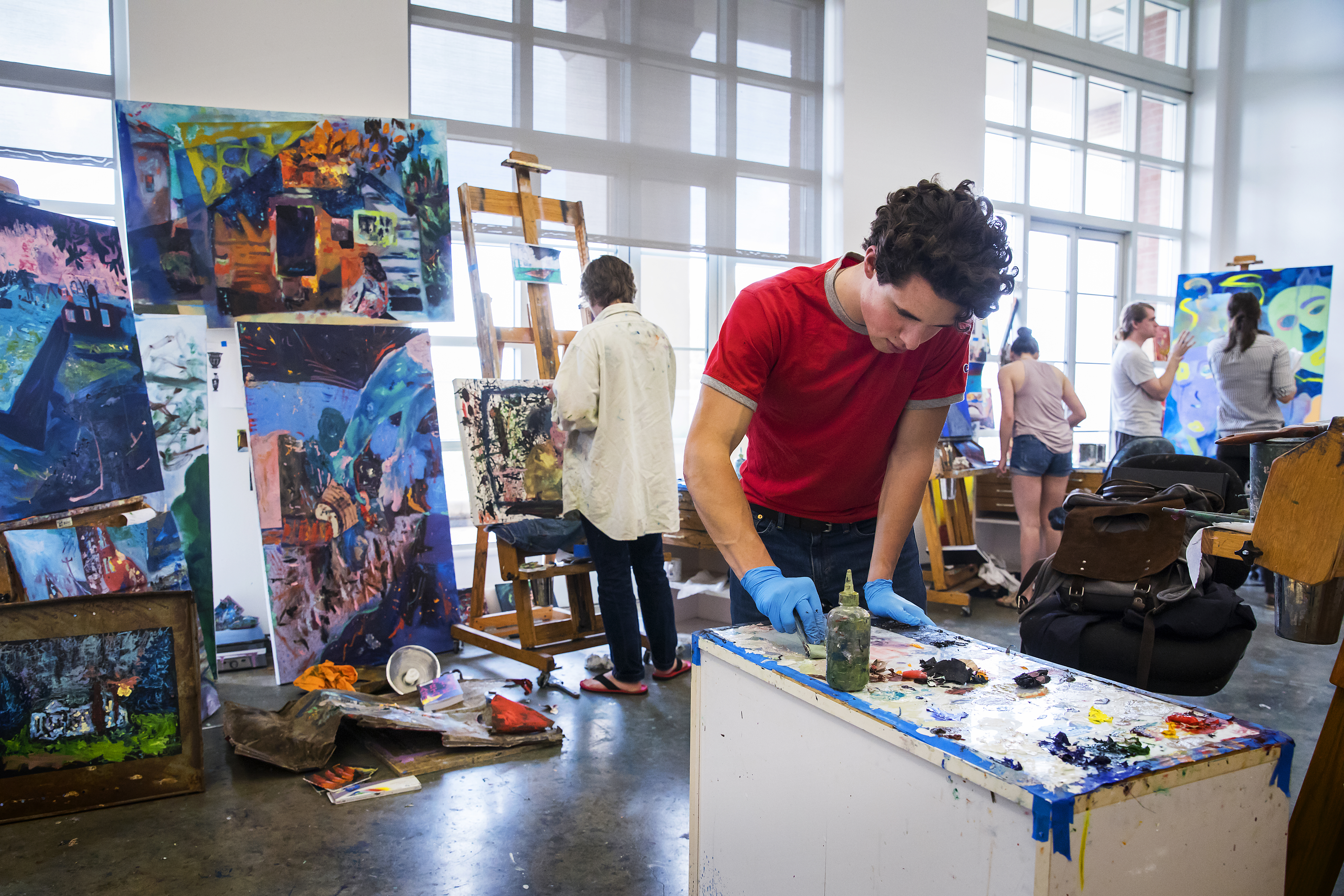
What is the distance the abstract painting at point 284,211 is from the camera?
10.00 ft

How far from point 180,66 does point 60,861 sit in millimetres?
2849

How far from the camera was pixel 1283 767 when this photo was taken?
37.4 inches

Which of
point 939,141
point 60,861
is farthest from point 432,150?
point 939,141

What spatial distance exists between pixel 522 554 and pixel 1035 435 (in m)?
2.54

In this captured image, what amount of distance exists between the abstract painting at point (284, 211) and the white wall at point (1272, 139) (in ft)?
20.1

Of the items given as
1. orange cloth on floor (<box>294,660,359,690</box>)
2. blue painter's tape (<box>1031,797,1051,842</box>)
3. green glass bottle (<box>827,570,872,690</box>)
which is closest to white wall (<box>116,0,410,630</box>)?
orange cloth on floor (<box>294,660,359,690</box>)

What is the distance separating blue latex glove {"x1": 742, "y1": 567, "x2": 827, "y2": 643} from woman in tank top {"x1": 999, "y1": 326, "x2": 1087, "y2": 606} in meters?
3.03

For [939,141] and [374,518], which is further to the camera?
[939,141]

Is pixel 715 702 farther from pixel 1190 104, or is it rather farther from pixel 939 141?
pixel 1190 104

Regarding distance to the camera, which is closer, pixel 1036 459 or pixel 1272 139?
pixel 1036 459

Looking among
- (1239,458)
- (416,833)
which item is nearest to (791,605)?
(416,833)

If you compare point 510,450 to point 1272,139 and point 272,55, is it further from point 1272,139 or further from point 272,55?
point 1272,139

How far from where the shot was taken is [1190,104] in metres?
6.69

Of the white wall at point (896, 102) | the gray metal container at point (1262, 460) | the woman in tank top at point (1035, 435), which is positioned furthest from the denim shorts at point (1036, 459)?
the gray metal container at point (1262, 460)
